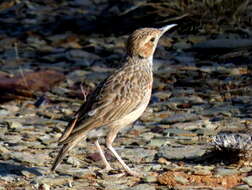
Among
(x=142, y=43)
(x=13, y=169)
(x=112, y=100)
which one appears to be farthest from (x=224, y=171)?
(x=13, y=169)

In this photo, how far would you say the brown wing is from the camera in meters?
6.24

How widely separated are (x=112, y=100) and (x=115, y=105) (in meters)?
0.07

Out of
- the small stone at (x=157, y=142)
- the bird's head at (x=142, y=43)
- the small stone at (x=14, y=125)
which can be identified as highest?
the bird's head at (x=142, y=43)

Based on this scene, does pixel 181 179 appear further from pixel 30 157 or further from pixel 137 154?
pixel 30 157

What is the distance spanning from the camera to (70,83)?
396 inches

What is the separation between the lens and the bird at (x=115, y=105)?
20.3 feet

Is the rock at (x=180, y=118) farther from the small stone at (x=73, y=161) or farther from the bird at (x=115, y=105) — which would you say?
the small stone at (x=73, y=161)

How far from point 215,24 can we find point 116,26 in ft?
5.74

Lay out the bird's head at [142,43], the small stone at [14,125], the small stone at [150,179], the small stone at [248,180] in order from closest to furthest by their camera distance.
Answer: the small stone at [248,180] < the small stone at [150,179] < the bird's head at [142,43] < the small stone at [14,125]

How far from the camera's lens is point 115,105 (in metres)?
6.45

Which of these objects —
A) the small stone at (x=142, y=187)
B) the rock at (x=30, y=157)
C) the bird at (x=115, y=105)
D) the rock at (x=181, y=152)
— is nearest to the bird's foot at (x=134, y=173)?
the bird at (x=115, y=105)

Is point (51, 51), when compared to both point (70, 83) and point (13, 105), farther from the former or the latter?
point (13, 105)

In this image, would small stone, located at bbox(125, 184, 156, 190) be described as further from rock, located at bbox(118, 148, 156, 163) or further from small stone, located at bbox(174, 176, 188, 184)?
rock, located at bbox(118, 148, 156, 163)

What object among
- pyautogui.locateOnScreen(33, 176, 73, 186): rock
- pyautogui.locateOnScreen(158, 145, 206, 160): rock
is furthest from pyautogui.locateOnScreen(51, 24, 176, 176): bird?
pyautogui.locateOnScreen(158, 145, 206, 160): rock
